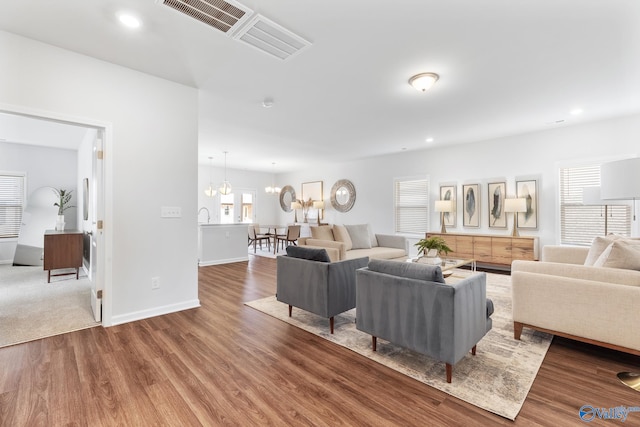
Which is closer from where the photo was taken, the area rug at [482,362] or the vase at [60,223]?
the area rug at [482,362]


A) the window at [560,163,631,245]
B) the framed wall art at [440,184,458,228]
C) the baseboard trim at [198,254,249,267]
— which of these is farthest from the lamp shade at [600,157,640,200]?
the baseboard trim at [198,254,249,267]

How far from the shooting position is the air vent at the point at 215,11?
2.06m

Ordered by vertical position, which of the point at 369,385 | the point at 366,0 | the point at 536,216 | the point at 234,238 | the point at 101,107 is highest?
the point at 366,0

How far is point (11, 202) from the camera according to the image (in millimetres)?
→ 6176

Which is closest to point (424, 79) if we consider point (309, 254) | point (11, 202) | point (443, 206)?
point (309, 254)

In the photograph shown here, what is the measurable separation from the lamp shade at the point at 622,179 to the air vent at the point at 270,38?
273 centimetres

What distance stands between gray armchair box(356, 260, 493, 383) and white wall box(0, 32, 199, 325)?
2275mm

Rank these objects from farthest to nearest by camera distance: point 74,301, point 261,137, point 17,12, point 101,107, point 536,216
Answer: point 261,137
point 536,216
point 74,301
point 101,107
point 17,12

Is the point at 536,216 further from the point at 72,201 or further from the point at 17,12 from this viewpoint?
the point at 72,201

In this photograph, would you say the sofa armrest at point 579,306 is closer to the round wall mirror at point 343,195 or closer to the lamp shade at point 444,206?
the lamp shade at point 444,206

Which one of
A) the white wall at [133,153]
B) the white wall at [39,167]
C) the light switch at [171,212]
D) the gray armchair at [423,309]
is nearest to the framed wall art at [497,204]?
the gray armchair at [423,309]

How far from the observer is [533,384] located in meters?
1.98

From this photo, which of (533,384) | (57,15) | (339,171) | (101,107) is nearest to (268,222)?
(339,171)

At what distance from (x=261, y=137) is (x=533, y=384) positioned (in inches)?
215
